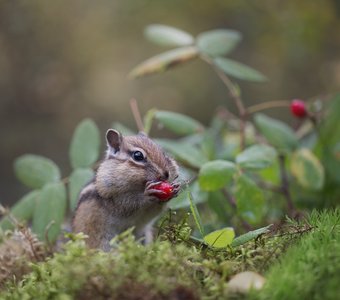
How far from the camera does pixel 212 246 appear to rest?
88.2 inches

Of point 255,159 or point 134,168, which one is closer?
point 134,168

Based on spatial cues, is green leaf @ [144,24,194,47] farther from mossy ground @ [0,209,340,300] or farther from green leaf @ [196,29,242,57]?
mossy ground @ [0,209,340,300]

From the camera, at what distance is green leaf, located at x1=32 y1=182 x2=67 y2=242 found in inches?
125

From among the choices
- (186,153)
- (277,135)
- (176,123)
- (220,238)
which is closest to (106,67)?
(176,123)

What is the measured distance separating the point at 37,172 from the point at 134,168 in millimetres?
750

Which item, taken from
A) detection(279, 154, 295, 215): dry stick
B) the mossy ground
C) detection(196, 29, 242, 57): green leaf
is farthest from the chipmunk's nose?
detection(196, 29, 242, 57): green leaf

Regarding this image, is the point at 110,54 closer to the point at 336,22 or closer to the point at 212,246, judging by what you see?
the point at 336,22

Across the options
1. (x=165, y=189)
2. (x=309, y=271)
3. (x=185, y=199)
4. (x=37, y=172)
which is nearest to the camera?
(x=309, y=271)

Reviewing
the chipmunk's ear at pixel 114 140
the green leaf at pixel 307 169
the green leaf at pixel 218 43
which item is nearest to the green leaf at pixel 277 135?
the green leaf at pixel 307 169

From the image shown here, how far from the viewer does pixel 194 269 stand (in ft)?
6.72

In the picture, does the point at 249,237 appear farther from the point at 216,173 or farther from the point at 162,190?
the point at 216,173

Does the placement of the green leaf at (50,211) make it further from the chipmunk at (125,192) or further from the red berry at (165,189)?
the red berry at (165,189)

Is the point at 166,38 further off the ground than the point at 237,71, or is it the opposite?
the point at 166,38

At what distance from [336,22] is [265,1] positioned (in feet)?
3.06
